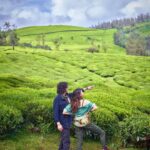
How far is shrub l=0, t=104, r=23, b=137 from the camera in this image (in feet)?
66.3

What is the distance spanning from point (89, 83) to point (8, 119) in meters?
32.8

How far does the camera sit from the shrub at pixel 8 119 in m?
20.2

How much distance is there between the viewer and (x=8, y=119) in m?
20.4

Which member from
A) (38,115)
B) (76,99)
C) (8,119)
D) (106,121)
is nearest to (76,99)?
(76,99)

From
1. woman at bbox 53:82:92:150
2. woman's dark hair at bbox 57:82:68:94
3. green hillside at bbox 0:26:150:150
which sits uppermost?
woman's dark hair at bbox 57:82:68:94

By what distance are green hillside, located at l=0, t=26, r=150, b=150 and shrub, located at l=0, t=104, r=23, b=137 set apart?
13 centimetres

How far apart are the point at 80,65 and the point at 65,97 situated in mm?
117916

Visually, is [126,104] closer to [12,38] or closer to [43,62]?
[43,62]

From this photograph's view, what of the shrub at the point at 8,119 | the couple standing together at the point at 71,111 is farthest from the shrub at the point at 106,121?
the couple standing together at the point at 71,111

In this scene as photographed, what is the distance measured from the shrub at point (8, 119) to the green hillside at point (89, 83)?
127mm

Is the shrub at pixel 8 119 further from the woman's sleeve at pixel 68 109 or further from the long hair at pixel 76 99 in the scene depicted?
the long hair at pixel 76 99

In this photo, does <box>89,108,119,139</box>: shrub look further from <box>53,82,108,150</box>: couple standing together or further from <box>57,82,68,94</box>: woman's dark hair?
<box>57,82,68,94</box>: woman's dark hair

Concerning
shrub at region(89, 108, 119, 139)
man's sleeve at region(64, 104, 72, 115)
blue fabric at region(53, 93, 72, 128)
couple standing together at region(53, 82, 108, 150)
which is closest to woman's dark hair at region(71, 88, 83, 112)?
couple standing together at region(53, 82, 108, 150)

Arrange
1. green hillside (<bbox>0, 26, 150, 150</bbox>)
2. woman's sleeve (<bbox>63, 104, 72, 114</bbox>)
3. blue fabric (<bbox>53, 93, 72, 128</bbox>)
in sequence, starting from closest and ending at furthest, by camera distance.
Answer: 1. woman's sleeve (<bbox>63, 104, 72, 114</bbox>)
2. blue fabric (<bbox>53, 93, 72, 128</bbox>)
3. green hillside (<bbox>0, 26, 150, 150</bbox>)
